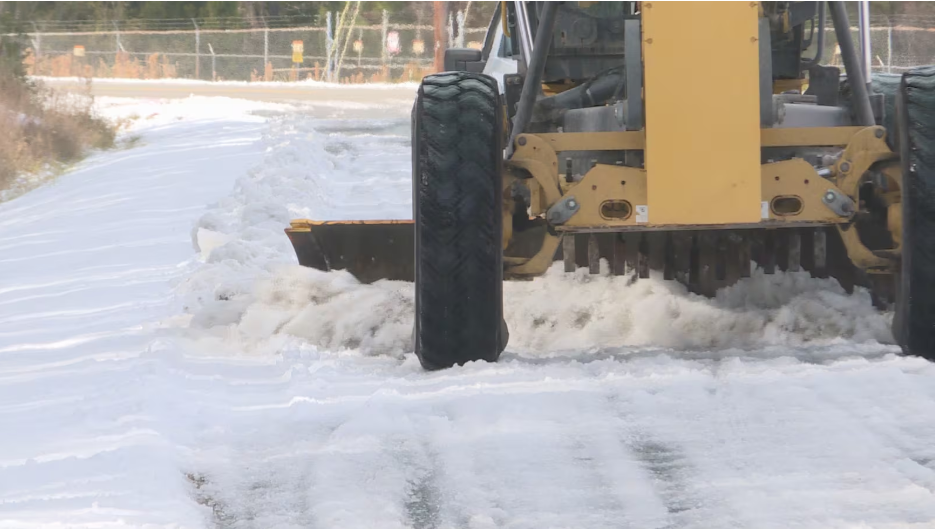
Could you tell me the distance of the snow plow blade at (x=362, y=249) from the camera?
648 cm

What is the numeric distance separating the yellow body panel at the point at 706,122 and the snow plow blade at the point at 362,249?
1.98 metres

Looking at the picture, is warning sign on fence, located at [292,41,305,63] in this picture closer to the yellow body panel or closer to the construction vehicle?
the construction vehicle

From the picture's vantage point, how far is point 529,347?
5.68 meters

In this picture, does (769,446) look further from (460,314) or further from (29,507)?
(29,507)

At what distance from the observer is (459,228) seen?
4.95 meters

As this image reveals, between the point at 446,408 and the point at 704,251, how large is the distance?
1.84m

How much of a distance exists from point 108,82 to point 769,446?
35418 millimetres

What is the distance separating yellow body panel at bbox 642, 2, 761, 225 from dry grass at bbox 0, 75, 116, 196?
10.9 meters

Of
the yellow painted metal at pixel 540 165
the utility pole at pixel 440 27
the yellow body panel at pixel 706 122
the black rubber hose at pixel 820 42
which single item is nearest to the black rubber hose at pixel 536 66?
the yellow painted metal at pixel 540 165

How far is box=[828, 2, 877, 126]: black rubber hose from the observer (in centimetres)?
536

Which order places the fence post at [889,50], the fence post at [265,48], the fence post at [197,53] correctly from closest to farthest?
the fence post at [889,50] → the fence post at [265,48] → the fence post at [197,53]

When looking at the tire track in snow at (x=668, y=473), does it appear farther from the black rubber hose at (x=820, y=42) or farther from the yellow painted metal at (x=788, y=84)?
the black rubber hose at (x=820, y=42)

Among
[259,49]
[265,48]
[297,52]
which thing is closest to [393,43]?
[297,52]

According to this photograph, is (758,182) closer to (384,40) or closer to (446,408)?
(446,408)
